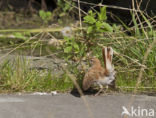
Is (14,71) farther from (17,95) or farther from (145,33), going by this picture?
(145,33)

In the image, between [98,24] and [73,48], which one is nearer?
[98,24]

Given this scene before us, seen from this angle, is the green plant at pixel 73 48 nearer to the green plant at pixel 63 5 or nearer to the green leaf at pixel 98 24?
the green leaf at pixel 98 24

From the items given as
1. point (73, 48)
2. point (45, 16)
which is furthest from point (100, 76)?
point (45, 16)

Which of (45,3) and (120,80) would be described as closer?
(120,80)

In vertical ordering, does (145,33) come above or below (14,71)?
above

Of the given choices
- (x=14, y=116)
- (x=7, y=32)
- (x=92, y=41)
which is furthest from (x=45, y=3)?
(x=14, y=116)

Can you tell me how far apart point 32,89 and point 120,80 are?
3.07 feet

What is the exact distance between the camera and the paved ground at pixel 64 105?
339cm

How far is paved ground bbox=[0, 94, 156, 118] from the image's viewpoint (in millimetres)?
3387

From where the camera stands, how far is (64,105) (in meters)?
3.66

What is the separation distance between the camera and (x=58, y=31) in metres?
7.62

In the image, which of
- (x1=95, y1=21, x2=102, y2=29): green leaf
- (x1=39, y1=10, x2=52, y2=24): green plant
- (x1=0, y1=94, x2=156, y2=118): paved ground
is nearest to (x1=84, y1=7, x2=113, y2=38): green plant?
(x1=95, y1=21, x2=102, y2=29): green leaf

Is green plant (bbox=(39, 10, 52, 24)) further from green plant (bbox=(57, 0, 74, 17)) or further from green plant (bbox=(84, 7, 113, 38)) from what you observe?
green plant (bbox=(84, 7, 113, 38))

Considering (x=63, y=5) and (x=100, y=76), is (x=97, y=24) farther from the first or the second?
(x=63, y=5)
